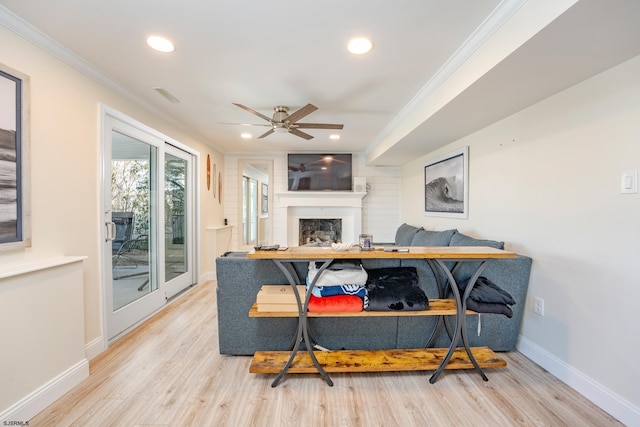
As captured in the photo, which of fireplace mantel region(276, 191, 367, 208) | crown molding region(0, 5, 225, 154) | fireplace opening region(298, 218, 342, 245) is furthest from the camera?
fireplace opening region(298, 218, 342, 245)

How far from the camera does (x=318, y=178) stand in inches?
209

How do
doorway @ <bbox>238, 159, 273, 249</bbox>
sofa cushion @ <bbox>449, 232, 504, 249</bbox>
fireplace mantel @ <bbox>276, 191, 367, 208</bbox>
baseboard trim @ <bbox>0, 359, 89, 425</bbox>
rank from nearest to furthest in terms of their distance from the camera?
1. baseboard trim @ <bbox>0, 359, 89, 425</bbox>
2. sofa cushion @ <bbox>449, 232, 504, 249</bbox>
3. fireplace mantel @ <bbox>276, 191, 367, 208</bbox>
4. doorway @ <bbox>238, 159, 273, 249</bbox>

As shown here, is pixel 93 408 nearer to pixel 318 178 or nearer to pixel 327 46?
pixel 327 46

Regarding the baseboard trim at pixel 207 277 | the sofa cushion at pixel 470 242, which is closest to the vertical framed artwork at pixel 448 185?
the sofa cushion at pixel 470 242

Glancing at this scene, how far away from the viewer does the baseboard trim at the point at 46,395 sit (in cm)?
147

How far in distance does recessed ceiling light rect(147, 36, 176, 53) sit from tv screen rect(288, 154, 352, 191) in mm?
3427

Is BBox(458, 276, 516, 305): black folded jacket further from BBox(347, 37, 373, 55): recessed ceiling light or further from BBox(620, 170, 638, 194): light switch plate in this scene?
BBox(347, 37, 373, 55): recessed ceiling light

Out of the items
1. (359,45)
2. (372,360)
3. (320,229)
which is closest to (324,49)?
(359,45)

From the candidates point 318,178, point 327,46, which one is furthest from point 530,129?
point 318,178

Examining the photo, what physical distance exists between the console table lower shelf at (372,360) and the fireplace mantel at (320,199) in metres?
3.47

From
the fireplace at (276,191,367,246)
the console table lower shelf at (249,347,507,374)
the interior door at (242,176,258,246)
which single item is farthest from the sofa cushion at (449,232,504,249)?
the interior door at (242,176,258,246)

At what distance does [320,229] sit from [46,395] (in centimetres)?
436

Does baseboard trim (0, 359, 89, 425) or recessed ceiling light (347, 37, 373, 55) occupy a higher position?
recessed ceiling light (347, 37, 373, 55)

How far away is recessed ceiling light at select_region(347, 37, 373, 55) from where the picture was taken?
1794mm
